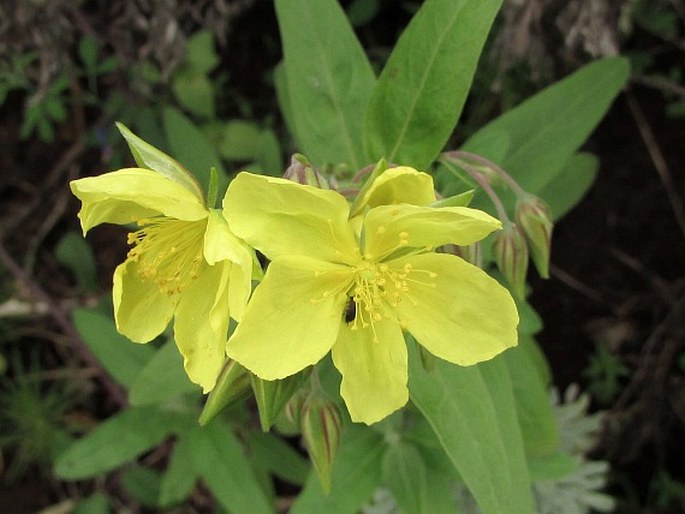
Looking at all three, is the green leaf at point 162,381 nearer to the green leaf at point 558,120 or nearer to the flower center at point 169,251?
the flower center at point 169,251

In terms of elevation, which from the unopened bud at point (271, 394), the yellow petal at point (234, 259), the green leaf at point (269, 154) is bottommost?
the green leaf at point (269, 154)

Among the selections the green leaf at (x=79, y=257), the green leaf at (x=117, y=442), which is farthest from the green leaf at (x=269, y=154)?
the green leaf at (x=79, y=257)

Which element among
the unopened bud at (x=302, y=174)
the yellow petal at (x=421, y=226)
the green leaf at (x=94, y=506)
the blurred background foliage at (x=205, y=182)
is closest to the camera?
the yellow petal at (x=421, y=226)

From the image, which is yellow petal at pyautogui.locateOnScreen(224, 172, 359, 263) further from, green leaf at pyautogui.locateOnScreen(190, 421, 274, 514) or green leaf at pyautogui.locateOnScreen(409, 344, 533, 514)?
green leaf at pyautogui.locateOnScreen(190, 421, 274, 514)

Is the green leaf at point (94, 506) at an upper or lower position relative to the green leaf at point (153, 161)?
lower

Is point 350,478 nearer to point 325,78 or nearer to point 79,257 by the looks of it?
point 325,78

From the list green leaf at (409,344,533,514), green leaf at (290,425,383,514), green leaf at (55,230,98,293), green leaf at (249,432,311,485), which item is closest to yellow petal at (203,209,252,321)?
green leaf at (409,344,533,514)

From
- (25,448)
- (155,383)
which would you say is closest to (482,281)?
(155,383)
